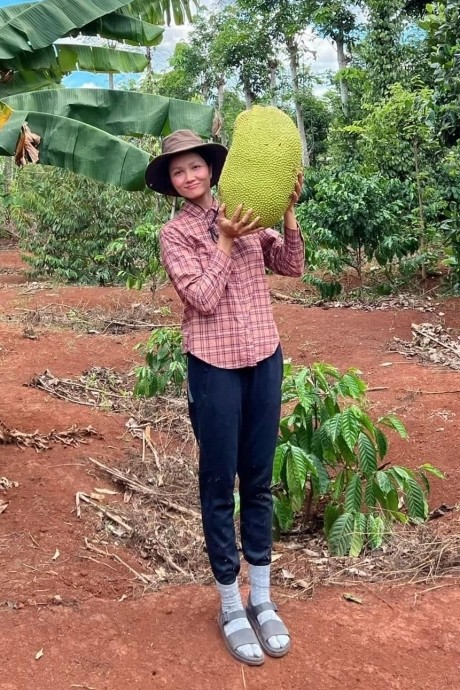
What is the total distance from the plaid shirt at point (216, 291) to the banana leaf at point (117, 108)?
2.38 metres

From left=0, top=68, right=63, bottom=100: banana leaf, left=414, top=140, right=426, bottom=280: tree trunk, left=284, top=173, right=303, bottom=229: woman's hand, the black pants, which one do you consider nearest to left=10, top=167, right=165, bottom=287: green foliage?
left=414, top=140, right=426, bottom=280: tree trunk

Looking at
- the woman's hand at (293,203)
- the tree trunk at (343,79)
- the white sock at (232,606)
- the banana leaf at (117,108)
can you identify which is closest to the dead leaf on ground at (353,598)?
the white sock at (232,606)

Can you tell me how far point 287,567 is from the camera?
292cm

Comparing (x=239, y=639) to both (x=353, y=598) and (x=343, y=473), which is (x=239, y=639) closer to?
(x=353, y=598)

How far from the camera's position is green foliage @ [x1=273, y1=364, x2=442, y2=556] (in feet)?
9.46

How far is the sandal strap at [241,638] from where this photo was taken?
215cm

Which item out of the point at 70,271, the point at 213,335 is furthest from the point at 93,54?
the point at 70,271

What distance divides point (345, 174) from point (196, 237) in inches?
268

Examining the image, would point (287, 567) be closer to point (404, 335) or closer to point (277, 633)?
point (277, 633)

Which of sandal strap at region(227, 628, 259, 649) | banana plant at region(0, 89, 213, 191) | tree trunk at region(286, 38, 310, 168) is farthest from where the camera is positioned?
tree trunk at region(286, 38, 310, 168)

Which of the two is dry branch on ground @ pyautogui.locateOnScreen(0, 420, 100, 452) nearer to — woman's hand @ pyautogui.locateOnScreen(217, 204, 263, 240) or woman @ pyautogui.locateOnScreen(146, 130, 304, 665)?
woman @ pyautogui.locateOnScreen(146, 130, 304, 665)

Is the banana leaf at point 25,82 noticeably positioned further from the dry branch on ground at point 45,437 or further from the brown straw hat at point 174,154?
the brown straw hat at point 174,154

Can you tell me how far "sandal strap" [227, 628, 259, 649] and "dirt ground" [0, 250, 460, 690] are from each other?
6 centimetres

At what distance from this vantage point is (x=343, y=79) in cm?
2067
